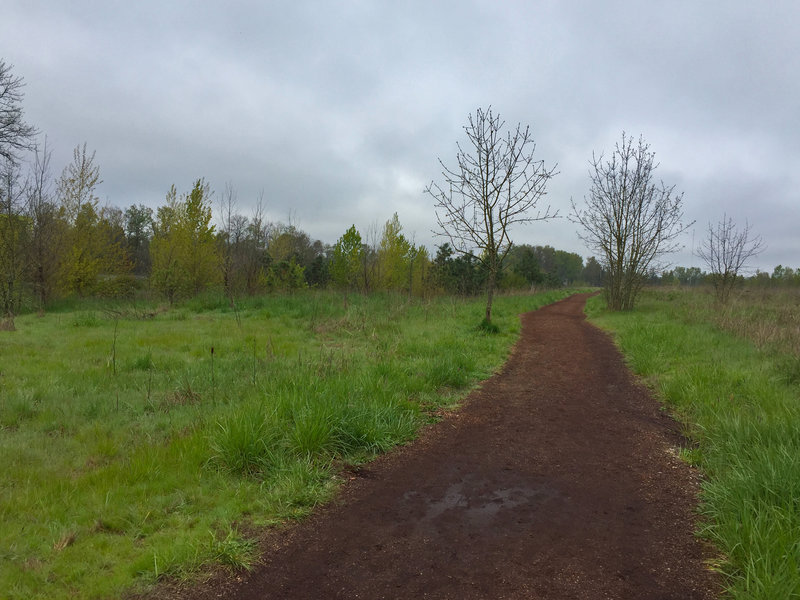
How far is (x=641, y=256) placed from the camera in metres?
20.4

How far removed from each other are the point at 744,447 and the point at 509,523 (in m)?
2.45

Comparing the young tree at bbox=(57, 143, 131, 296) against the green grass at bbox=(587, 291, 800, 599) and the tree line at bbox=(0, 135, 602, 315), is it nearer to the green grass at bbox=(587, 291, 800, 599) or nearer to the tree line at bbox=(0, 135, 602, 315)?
the tree line at bbox=(0, 135, 602, 315)

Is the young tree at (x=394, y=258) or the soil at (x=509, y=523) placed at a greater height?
the young tree at (x=394, y=258)

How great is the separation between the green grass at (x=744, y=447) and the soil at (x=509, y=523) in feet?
0.63

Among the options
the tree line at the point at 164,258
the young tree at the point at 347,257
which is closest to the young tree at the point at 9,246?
the tree line at the point at 164,258

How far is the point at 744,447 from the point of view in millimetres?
4031

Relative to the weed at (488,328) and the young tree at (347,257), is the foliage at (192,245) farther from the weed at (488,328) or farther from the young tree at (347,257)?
the weed at (488,328)

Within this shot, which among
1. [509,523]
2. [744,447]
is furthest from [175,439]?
[744,447]

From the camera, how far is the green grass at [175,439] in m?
2.85

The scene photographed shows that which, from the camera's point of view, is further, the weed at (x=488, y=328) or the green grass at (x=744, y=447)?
the weed at (x=488, y=328)

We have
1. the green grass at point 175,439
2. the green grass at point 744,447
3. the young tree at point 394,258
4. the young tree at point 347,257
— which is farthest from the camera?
the young tree at point 394,258

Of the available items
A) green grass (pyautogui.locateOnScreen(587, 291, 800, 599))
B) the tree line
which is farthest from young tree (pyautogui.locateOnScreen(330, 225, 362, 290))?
green grass (pyautogui.locateOnScreen(587, 291, 800, 599))

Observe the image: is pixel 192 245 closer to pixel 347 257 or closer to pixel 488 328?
pixel 347 257

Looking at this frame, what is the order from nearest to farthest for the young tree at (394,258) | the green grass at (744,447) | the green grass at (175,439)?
the green grass at (744,447)
the green grass at (175,439)
the young tree at (394,258)
